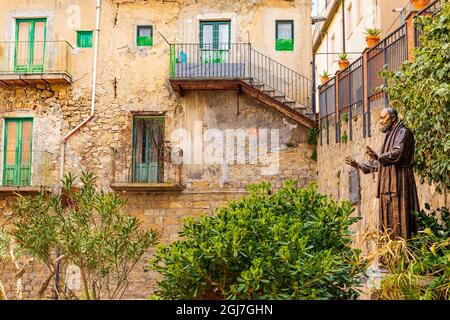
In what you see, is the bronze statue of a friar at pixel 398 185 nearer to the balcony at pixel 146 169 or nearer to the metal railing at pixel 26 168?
the balcony at pixel 146 169

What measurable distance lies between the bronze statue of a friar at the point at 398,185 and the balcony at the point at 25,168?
44.3 ft

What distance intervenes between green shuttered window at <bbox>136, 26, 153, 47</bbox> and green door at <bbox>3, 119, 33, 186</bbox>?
158 inches

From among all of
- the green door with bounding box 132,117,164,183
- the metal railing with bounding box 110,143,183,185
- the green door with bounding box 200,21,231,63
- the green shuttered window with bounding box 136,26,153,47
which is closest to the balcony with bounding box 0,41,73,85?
the green shuttered window with bounding box 136,26,153,47

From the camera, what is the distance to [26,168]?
18984 millimetres

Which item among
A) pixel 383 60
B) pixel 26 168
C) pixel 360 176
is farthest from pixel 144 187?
pixel 383 60

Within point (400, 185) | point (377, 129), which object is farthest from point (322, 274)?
point (377, 129)

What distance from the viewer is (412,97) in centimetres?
805

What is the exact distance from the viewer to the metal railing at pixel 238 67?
61.4 ft

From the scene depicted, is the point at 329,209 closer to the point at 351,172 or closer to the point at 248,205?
the point at 248,205

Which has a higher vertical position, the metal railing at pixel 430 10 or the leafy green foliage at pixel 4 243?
the metal railing at pixel 430 10

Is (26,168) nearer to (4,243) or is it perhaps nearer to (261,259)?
(4,243)

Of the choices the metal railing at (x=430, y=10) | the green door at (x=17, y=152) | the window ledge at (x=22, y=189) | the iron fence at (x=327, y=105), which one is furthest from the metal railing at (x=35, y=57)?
the metal railing at (x=430, y=10)

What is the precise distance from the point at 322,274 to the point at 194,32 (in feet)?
47.3

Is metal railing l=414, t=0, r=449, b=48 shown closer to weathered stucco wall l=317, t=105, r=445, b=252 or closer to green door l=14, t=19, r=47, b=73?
weathered stucco wall l=317, t=105, r=445, b=252
